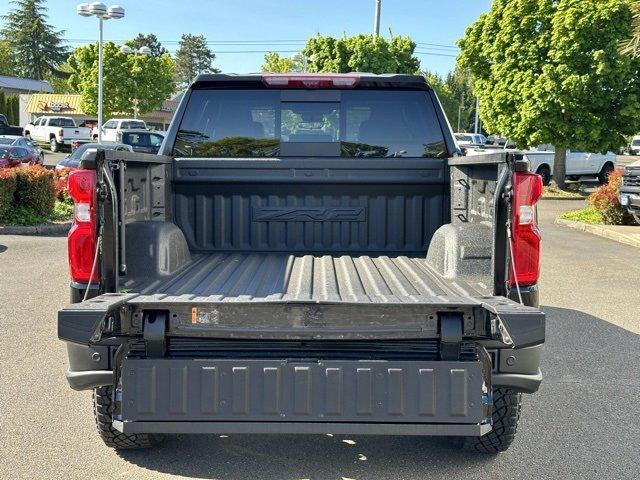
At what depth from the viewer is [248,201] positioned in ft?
15.2

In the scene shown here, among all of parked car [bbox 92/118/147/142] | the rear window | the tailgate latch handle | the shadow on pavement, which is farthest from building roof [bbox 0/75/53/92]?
the tailgate latch handle

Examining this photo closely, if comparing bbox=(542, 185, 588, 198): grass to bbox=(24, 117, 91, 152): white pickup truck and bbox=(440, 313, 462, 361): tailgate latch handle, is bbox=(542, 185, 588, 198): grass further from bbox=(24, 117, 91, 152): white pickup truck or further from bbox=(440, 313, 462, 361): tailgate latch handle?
bbox=(24, 117, 91, 152): white pickup truck

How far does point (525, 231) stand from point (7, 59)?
307ft

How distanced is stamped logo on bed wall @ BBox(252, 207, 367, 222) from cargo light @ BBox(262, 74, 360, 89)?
0.83 m

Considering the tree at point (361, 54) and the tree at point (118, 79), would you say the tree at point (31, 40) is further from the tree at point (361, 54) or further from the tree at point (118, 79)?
the tree at point (361, 54)

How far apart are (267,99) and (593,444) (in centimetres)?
301

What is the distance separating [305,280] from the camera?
147 inches

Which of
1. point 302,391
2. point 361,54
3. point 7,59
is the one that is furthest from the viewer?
point 7,59

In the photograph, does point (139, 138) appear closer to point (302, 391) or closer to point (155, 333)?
point (155, 333)

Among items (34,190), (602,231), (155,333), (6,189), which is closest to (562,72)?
(602,231)

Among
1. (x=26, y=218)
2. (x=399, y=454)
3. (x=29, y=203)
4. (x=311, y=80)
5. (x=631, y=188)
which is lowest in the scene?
(x=399, y=454)

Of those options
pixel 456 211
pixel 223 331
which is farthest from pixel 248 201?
pixel 223 331

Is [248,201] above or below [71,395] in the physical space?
above

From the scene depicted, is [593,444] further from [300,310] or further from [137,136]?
[137,136]
